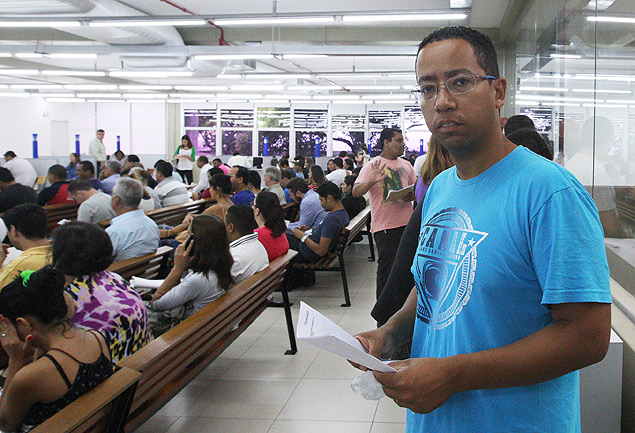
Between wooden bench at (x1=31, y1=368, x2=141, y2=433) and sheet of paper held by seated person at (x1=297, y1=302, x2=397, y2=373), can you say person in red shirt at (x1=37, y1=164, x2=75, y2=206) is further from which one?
sheet of paper held by seated person at (x1=297, y1=302, x2=397, y2=373)

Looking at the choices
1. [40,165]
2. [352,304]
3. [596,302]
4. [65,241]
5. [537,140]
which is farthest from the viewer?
[40,165]

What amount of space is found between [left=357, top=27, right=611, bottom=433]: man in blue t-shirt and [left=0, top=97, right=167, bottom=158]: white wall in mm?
24648

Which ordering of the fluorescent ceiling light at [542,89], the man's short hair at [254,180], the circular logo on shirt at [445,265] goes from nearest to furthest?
the circular logo on shirt at [445,265], the fluorescent ceiling light at [542,89], the man's short hair at [254,180]

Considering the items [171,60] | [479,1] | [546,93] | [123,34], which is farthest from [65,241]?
[171,60]

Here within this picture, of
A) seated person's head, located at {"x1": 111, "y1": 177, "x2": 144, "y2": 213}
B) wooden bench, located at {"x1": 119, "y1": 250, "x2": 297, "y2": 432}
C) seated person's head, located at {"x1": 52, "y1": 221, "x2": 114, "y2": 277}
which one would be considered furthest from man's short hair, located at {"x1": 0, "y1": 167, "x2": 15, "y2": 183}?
seated person's head, located at {"x1": 52, "y1": 221, "x2": 114, "y2": 277}

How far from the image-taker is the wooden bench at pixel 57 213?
770cm

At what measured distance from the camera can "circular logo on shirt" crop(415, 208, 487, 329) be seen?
106 centimetres

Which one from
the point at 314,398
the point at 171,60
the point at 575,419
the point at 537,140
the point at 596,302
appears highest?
the point at 171,60

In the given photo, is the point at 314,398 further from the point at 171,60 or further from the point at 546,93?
the point at 171,60

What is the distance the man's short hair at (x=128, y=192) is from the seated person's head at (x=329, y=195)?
6.15 feet

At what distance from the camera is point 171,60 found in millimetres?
11844

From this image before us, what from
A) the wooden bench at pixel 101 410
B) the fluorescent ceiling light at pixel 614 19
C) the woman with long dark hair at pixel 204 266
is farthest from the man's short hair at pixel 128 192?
the fluorescent ceiling light at pixel 614 19

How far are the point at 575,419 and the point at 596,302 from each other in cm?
26

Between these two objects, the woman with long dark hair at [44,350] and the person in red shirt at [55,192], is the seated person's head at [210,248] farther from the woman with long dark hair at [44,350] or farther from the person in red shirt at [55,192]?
the person in red shirt at [55,192]
